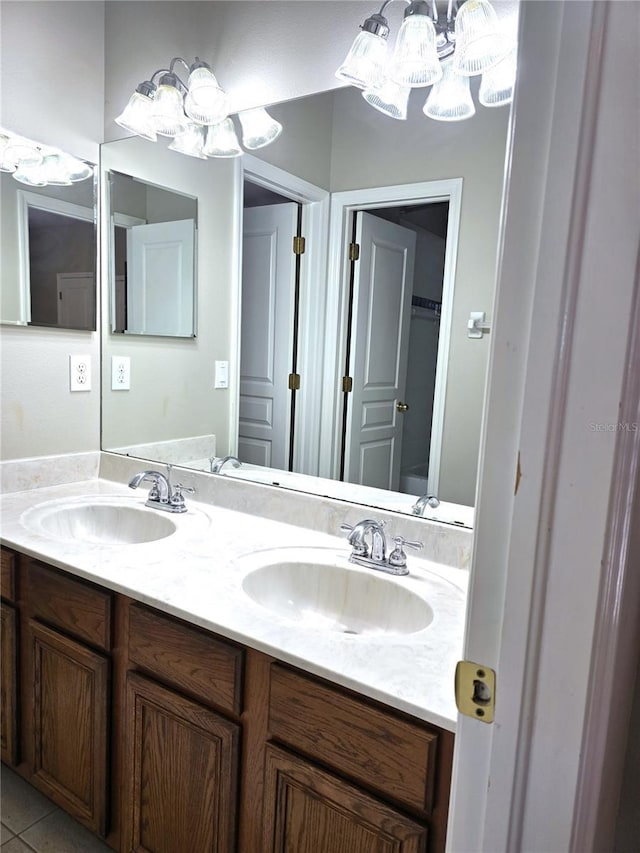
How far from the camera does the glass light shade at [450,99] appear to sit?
132 centimetres

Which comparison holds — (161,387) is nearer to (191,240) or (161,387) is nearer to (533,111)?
(191,240)

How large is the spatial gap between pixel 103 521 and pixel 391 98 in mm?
1486

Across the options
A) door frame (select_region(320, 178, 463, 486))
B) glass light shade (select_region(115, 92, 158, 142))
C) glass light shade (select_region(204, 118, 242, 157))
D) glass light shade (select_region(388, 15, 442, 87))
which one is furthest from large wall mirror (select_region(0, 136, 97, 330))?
glass light shade (select_region(388, 15, 442, 87))

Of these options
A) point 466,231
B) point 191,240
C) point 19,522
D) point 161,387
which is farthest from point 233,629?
point 191,240

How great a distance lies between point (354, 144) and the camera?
58.6 inches

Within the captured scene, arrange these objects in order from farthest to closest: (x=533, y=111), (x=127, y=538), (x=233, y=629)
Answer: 1. (x=127, y=538)
2. (x=233, y=629)
3. (x=533, y=111)

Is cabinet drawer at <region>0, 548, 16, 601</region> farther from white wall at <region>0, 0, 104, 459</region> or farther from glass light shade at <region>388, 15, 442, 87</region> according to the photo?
glass light shade at <region>388, 15, 442, 87</region>

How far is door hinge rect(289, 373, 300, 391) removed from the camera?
1.67 meters

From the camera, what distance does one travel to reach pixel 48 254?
6.19 ft

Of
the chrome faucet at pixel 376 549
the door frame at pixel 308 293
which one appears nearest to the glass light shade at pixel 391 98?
the door frame at pixel 308 293

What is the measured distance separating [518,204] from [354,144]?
1.17m

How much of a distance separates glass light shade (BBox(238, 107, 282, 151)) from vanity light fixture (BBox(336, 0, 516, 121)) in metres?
0.31

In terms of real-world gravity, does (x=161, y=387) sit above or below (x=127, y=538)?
above

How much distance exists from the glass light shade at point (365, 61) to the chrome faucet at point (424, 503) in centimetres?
105
